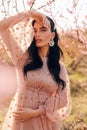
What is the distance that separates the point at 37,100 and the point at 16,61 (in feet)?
1.03

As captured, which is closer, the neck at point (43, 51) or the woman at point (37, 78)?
the woman at point (37, 78)

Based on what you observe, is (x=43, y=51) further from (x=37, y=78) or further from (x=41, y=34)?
(x=37, y=78)

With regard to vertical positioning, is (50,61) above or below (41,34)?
below

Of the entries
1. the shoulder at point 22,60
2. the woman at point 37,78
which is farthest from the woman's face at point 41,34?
the shoulder at point 22,60

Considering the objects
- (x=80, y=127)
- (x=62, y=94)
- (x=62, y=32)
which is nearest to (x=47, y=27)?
(x=62, y=94)

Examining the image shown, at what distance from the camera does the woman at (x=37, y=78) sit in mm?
3168

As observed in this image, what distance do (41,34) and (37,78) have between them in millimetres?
324

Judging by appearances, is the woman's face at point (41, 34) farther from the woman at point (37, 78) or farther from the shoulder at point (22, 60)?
the shoulder at point (22, 60)

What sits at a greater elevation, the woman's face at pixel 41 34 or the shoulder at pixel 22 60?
the woman's face at pixel 41 34

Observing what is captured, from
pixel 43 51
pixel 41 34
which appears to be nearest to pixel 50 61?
pixel 43 51

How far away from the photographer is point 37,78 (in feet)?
10.3

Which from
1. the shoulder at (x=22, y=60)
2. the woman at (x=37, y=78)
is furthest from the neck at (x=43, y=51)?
the shoulder at (x=22, y=60)

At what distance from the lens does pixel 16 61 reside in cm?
322

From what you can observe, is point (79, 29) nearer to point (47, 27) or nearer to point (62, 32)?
point (62, 32)
